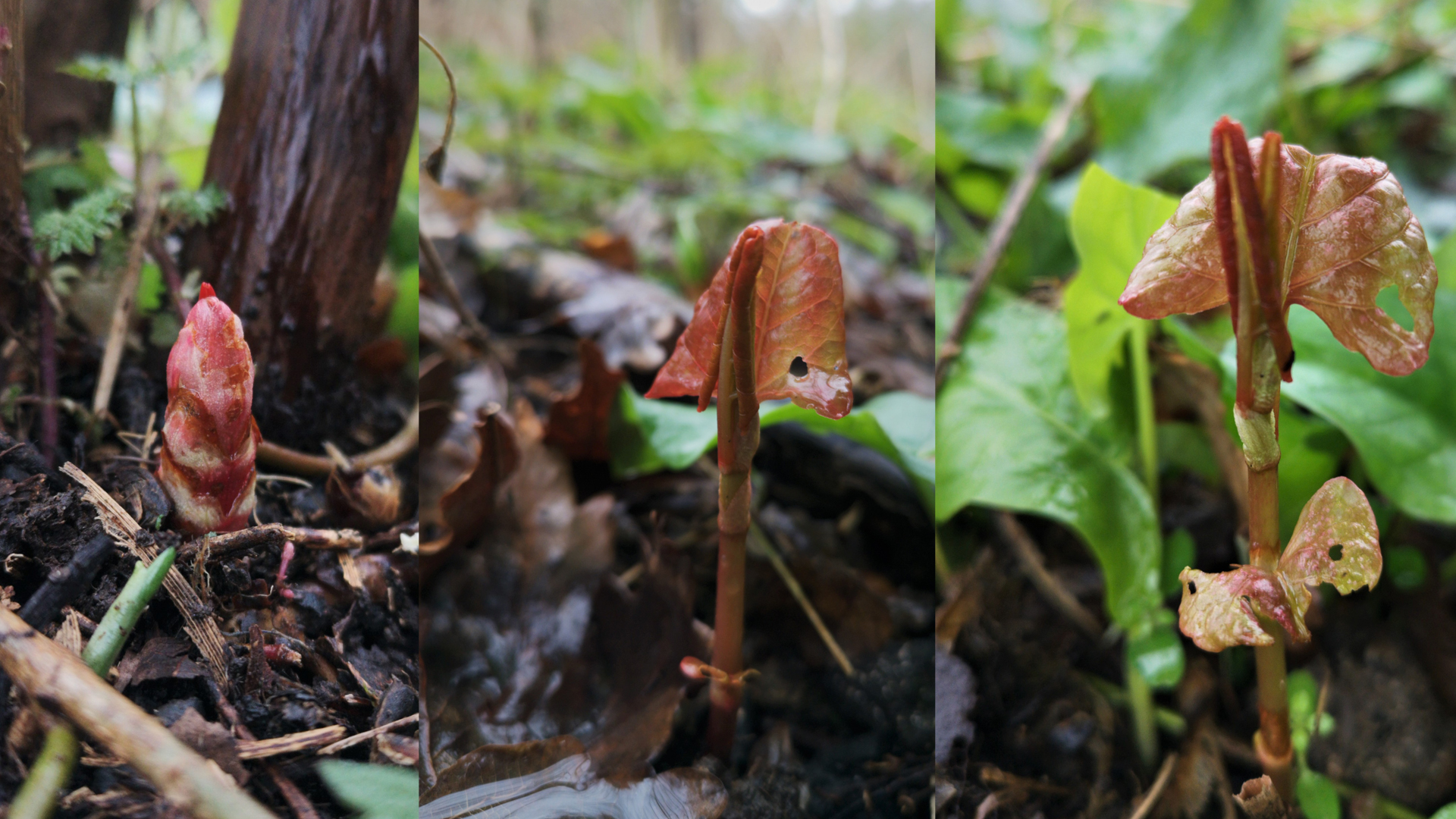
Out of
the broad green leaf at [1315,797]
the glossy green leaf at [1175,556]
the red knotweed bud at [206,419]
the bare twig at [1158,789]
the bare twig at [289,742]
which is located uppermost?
the red knotweed bud at [206,419]

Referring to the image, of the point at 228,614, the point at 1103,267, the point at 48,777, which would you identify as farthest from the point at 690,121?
the point at 48,777

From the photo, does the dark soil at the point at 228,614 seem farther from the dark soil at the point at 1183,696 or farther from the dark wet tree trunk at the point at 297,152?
the dark soil at the point at 1183,696

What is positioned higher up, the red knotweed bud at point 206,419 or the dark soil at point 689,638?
the red knotweed bud at point 206,419

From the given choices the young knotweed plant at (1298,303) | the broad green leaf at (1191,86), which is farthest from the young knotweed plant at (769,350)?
the broad green leaf at (1191,86)

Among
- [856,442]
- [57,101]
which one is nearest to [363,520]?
[57,101]

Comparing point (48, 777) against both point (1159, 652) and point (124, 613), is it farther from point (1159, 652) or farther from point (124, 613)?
point (1159, 652)

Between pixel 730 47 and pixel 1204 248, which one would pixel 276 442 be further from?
pixel 730 47
